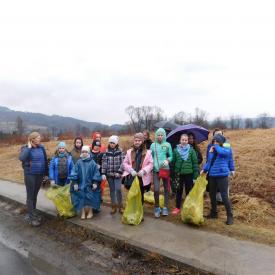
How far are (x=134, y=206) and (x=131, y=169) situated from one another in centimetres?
65

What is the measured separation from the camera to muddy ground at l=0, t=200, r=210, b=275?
4.34 metres

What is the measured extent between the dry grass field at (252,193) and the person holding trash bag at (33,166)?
6.39 feet

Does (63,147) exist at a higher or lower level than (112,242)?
higher

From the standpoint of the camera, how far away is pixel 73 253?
496 centimetres

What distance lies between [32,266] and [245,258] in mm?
2837

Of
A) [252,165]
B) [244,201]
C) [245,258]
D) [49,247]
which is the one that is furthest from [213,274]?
[252,165]

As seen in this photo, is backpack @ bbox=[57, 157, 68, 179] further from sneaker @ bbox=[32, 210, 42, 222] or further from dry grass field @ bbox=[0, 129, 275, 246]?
dry grass field @ bbox=[0, 129, 275, 246]

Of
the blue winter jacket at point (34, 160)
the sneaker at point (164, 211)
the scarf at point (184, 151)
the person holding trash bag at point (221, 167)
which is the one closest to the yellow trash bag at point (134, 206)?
the sneaker at point (164, 211)

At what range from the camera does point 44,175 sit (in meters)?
6.62

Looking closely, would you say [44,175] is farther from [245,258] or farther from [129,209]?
[245,258]

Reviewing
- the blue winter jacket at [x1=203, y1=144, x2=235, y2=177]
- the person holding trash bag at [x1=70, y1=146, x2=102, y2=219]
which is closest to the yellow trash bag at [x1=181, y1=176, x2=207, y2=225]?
the blue winter jacket at [x1=203, y1=144, x2=235, y2=177]

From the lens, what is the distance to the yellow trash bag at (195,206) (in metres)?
5.34

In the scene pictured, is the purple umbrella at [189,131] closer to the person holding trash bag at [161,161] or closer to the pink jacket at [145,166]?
the person holding trash bag at [161,161]

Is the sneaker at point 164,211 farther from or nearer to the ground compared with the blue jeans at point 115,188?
nearer to the ground
